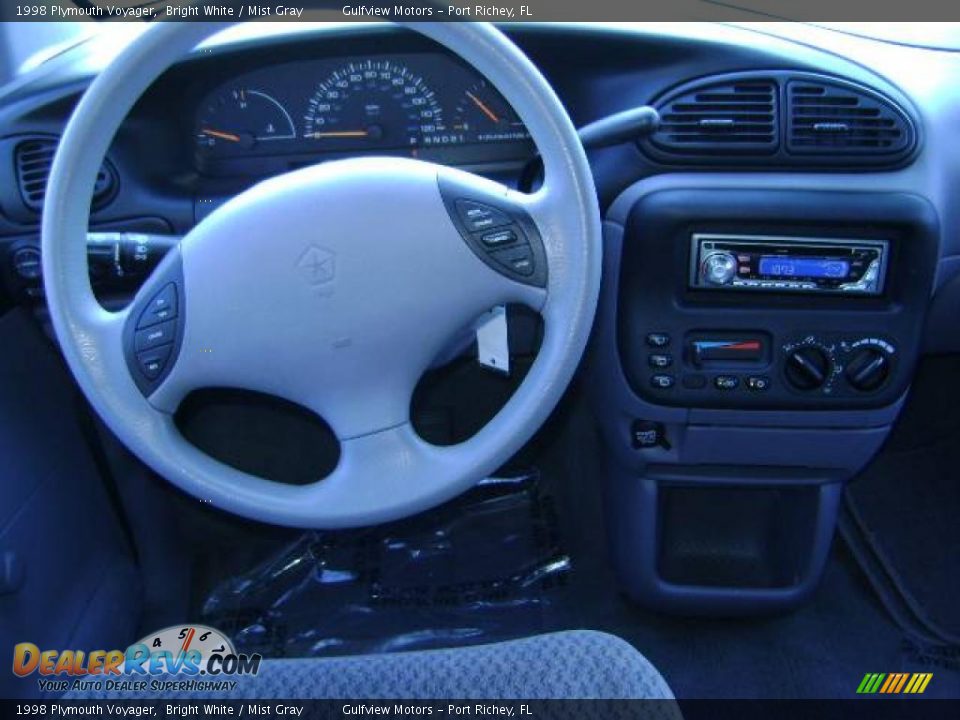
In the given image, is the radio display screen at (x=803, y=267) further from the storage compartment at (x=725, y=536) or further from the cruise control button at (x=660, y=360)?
the storage compartment at (x=725, y=536)

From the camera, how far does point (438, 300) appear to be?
3.40 feet

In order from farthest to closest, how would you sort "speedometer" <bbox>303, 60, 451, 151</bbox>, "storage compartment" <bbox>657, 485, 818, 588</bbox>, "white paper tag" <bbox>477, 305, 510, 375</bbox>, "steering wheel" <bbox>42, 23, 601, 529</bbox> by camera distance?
"storage compartment" <bbox>657, 485, 818, 588</bbox>
"speedometer" <bbox>303, 60, 451, 151</bbox>
"white paper tag" <bbox>477, 305, 510, 375</bbox>
"steering wheel" <bbox>42, 23, 601, 529</bbox>

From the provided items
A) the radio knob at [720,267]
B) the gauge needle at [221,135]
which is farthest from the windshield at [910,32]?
the gauge needle at [221,135]

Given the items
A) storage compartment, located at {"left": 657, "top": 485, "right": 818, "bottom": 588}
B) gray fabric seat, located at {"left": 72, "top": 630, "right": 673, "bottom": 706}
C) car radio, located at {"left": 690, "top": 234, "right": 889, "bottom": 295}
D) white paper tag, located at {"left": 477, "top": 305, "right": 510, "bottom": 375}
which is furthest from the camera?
storage compartment, located at {"left": 657, "top": 485, "right": 818, "bottom": 588}

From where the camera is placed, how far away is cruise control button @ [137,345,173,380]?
3.33ft

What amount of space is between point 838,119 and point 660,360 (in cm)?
44

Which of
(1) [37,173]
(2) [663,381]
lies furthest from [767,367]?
(1) [37,173]

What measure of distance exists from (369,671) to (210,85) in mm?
1037

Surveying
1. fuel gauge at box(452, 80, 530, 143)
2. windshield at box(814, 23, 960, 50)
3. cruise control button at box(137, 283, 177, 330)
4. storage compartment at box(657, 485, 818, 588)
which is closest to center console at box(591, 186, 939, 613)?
storage compartment at box(657, 485, 818, 588)

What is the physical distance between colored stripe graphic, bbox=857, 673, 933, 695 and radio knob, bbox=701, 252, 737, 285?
31.9 inches

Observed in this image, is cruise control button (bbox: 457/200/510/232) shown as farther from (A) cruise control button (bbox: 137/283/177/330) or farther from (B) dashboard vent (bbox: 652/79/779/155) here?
(B) dashboard vent (bbox: 652/79/779/155)

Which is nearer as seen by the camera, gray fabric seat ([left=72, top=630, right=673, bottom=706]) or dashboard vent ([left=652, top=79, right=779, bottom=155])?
gray fabric seat ([left=72, top=630, right=673, bottom=706])

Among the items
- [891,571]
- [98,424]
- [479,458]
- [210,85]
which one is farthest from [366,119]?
[891,571]

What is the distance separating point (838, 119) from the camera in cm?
137
